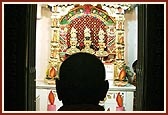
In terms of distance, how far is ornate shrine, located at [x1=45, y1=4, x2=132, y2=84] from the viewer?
384 cm

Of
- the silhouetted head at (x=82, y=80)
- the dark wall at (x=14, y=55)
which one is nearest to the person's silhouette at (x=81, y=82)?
the silhouetted head at (x=82, y=80)

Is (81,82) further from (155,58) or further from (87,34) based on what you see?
(87,34)

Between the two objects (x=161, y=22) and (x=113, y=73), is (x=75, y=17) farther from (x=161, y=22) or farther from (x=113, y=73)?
(x=161, y=22)

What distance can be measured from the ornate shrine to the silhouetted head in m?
2.89

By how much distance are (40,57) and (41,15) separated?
61 centimetres

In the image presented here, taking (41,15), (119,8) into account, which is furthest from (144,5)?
(41,15)

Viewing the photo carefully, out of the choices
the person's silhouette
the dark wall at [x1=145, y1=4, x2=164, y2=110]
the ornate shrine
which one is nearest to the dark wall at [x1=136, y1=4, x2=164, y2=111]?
the dark wall at [x1=145, y1=4, x2=164, y2=110]

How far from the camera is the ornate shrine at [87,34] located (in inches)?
151

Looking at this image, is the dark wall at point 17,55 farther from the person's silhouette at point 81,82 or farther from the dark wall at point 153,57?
the dark wall at point 153,57

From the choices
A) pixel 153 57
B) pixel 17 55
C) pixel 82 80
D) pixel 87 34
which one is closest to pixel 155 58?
pixel 153 57

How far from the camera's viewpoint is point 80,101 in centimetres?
94

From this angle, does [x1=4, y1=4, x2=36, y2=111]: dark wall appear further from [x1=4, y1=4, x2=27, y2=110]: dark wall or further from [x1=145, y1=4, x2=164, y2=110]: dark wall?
[x1=145, y1=4, x2=164, y2=110]: dark wall

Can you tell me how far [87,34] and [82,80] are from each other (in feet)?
9.77

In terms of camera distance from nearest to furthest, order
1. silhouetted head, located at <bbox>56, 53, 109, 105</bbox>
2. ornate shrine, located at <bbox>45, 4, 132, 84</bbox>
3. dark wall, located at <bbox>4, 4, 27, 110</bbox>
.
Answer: silhouetted head, located at <bbox>56, 53, 109, 105</bbox>, dark wall, located at <bbox>4, 4, 27, 110</bbox>, ornate shrine, located at <bbox>45, 4, 132, 84</bbox>
